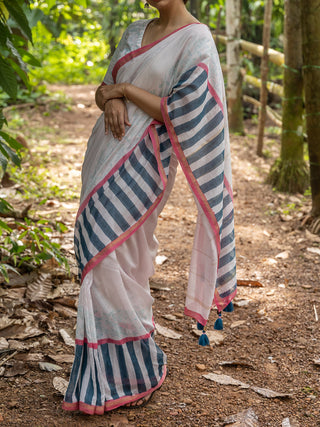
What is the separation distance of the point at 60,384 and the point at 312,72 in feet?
10.0

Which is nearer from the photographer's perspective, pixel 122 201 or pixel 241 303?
pixel 122 201

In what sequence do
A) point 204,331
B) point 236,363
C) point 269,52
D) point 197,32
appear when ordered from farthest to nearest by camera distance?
point 269,52, point 236,363, point 204,331, point 197,32

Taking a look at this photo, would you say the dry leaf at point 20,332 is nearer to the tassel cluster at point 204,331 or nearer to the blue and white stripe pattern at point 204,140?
the tassel cluster at point 204,331

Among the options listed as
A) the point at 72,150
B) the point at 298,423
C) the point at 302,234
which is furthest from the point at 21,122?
the point at 298,423

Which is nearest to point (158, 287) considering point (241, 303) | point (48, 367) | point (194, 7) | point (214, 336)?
point (241, 303)

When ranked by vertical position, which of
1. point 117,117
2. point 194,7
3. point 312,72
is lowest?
point 312,72

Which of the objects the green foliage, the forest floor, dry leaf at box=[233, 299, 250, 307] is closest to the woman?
the forest floor

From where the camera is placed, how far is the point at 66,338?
267cm

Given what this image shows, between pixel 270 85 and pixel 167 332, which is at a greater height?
pixel 270 85

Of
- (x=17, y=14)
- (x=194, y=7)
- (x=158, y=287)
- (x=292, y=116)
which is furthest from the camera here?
(x=194, y=7)

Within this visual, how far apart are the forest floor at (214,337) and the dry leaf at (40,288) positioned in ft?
0.04

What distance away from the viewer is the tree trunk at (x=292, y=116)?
5.09 metres

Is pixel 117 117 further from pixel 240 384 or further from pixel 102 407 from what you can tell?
pixel 240 384

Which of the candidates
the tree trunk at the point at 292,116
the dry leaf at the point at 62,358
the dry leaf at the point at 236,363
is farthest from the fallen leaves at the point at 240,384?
the tree trunk at the point at 292,116
